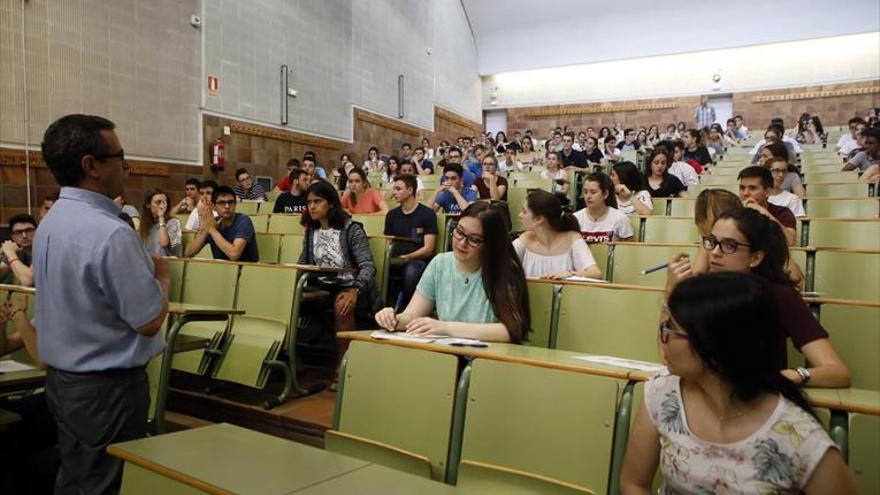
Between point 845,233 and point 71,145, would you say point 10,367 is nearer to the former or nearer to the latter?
point 71,145

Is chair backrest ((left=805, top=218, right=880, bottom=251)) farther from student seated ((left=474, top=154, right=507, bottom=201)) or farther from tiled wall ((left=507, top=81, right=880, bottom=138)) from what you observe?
tiled wall ((left=507, top=81, right=880, bottom=138))

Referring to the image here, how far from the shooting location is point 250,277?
335cm

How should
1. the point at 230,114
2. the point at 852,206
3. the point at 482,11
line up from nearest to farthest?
the point at 852,206 → the point at 230,114 → the point at 482,11

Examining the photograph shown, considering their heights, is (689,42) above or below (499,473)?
above

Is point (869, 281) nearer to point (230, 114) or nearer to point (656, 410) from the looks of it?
point (656, 410)

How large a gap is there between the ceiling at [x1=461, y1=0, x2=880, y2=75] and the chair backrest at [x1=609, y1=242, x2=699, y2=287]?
12646 millimetres

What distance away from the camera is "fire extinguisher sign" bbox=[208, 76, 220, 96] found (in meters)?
7.87

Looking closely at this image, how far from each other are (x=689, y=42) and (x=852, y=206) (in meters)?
11.1

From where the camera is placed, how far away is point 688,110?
14.7 metres

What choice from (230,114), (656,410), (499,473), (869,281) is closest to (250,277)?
(499,473)

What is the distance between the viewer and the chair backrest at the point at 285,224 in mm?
5199

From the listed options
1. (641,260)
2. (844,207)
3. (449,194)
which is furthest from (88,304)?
(844,207)

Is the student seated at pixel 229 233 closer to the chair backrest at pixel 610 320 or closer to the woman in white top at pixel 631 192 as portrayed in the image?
the chair backrest at pixel 610 320

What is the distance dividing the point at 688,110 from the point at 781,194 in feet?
37.9
